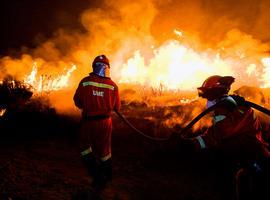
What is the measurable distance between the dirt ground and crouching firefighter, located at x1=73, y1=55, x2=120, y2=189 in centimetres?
41

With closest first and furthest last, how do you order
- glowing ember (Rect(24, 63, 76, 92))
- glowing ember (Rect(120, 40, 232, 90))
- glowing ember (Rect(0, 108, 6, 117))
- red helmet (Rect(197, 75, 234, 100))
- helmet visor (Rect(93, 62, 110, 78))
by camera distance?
red helmet (Rect(197, 75, 234, 100)) → helmet visor (Rect(93, 62, 110, 78)) → glowing ember (Rect(0, 108, 6, 117)) → glowing ember (Rect(120, 40, 232, 90)) → glowing ember (Rect(24, 63, 76, 92))

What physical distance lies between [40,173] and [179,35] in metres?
14.7

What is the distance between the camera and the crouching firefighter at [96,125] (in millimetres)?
4617

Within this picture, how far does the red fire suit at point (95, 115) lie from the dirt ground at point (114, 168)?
29.2 inches

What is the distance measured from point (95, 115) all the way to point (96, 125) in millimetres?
171

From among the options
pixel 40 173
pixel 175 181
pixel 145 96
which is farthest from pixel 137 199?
pixel 145 96

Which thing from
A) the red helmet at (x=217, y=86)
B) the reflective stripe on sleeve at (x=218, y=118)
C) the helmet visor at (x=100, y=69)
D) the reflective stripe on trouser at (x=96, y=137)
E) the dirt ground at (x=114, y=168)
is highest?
the helmet visor at (x=100, y=69)

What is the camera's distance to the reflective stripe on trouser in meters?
4.61

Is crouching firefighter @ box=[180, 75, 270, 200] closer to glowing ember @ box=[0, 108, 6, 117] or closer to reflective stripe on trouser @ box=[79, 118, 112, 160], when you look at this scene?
reflective stripe on trouser @ box=[79, 118, 112, 160]

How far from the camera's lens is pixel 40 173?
5676mm

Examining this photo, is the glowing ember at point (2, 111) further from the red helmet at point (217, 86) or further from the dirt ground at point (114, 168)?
the red helmet at point (217, 86)

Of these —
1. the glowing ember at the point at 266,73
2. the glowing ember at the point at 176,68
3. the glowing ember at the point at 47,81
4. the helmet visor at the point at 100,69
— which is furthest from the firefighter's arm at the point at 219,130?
the glowing ember at the point at 47,81

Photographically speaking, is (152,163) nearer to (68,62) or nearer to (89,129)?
(89,129)

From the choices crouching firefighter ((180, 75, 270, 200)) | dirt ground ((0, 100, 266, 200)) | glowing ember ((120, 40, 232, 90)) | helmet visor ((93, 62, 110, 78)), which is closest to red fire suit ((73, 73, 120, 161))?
helmet visor ((93, 62, 110, 78))
